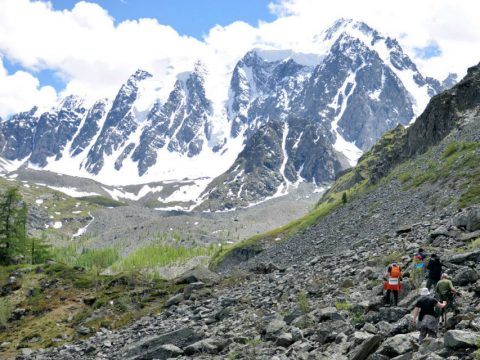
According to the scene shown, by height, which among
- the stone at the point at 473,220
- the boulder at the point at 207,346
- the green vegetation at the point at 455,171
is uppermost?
the green vegetation at the point at 455,171

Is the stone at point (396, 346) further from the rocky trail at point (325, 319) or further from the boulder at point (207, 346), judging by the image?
the boulder at point (207, 346)

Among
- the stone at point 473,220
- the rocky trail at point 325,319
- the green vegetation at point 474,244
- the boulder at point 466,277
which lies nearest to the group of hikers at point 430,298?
the rocky trail at point 325,319

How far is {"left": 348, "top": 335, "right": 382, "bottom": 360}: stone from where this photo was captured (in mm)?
17234

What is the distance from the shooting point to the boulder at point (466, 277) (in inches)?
875

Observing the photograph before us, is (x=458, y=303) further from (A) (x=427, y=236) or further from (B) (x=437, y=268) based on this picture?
(A) (x=427, y=236)

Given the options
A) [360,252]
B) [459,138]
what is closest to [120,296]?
[360,252]

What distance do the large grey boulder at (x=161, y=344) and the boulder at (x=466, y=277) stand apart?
47.7 ft

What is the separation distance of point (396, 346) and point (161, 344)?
17036 millimetres

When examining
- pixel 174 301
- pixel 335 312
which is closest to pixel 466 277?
pixel 335 312

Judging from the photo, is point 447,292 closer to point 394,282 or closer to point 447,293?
point 447,293

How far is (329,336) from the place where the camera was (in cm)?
2098

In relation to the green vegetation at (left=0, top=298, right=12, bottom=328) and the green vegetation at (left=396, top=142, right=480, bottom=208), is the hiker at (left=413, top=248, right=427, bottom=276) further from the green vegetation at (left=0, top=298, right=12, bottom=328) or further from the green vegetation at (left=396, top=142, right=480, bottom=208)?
the green vegetation at (left=0, top=298, right=12, bottom=328)

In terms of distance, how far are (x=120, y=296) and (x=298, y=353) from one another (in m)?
45.9

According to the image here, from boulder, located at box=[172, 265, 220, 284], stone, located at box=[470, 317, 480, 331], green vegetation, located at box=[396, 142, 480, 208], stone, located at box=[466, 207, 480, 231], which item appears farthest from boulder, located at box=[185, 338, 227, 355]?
boulder, located at box=[172, 265, 220, 284]
